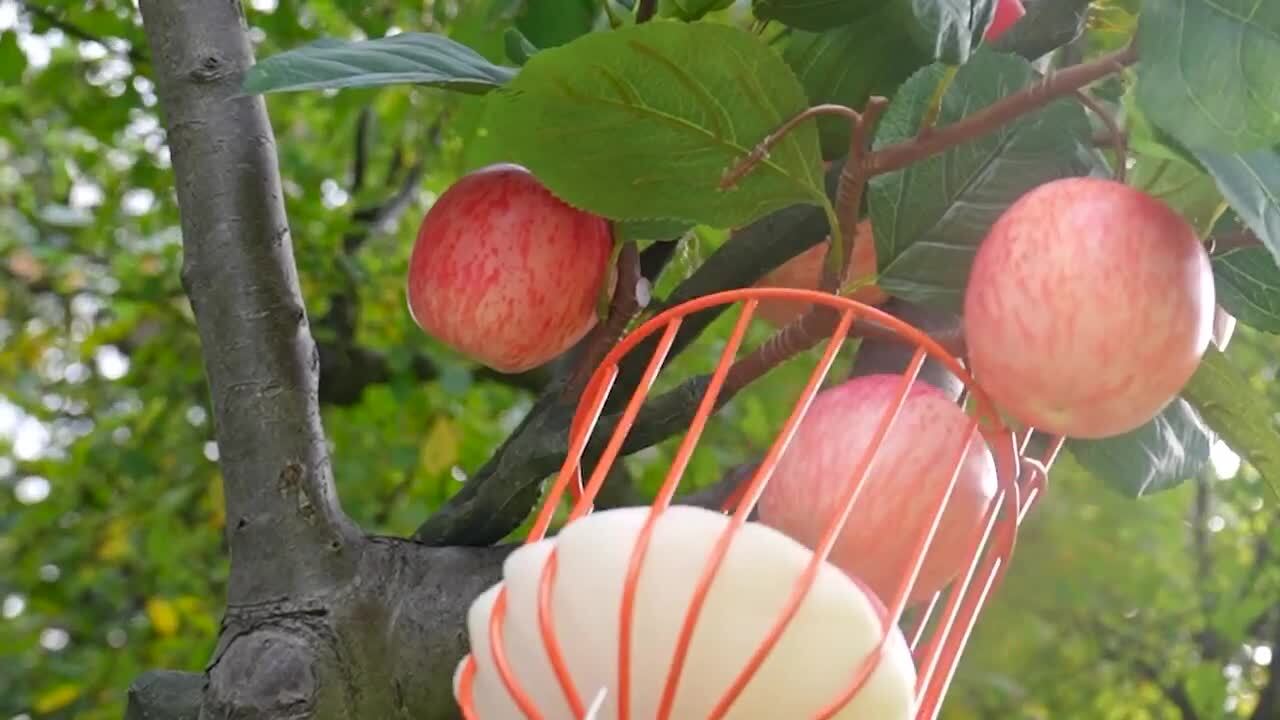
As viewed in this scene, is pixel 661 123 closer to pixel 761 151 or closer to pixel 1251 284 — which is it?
pixel 761 151

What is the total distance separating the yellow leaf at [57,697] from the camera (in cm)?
177

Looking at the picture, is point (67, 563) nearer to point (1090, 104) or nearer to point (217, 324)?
point (217, 324)

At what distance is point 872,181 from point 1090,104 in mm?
90

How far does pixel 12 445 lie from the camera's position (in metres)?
3.02

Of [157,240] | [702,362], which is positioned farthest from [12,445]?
[702,362]

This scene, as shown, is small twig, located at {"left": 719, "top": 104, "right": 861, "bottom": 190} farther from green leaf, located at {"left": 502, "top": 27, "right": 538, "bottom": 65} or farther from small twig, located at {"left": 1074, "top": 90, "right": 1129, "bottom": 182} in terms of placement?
green leaf, located at {"left": 502, "top": 27, "right": 538, "bottom": 65}

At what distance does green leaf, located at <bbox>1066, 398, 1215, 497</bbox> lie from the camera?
0.58m

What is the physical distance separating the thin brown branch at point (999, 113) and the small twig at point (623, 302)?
15 cm

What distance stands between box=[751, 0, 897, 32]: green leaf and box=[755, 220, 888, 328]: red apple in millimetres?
105

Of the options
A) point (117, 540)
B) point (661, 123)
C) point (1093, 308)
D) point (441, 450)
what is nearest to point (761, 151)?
point (661, 123)

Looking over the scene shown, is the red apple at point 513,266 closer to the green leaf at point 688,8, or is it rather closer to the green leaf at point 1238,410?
the green leaf at point 688,8

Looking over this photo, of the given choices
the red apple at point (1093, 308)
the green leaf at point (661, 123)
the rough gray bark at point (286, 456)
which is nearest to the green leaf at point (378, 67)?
the green leaf at point (661, 123)

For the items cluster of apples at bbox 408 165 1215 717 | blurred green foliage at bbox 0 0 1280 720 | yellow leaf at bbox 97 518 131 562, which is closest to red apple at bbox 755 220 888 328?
cluster of apples at bbox 408 165 1215 717

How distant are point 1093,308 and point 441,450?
57.8 inches
